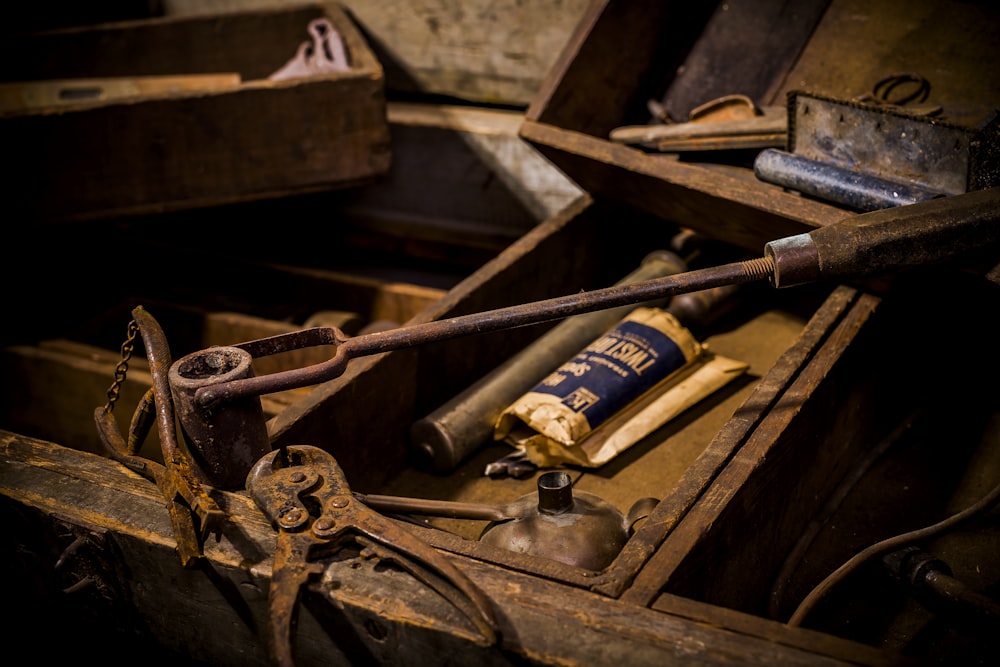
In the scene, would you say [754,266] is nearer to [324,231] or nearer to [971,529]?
[971,529]

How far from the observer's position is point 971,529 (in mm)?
1684

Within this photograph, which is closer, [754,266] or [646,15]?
[754,266]

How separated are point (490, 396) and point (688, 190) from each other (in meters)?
0.64

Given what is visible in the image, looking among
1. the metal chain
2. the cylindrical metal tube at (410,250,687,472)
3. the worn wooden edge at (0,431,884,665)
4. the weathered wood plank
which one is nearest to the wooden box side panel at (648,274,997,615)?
the worn wooden edge at (0,431,884,665)

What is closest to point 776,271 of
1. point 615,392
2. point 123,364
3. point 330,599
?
point 615,392

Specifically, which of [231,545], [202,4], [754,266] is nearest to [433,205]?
[202,4]

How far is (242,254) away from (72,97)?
811 millimetres

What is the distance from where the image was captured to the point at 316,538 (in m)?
1.20

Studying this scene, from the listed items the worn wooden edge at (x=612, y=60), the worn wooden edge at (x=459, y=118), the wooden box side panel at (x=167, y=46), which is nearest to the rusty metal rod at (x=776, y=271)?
the worn wooden edge at (x=612, y=60)

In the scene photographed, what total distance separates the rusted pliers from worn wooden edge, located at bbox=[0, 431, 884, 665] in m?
0.03

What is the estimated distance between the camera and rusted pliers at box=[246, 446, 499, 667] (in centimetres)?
110

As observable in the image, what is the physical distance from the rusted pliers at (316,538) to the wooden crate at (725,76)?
43.8 inches

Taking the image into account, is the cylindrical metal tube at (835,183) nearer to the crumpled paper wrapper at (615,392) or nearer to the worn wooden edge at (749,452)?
the worn wooden edge at (749,452)

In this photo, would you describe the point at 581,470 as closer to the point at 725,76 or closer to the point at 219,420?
the point at 219,420
